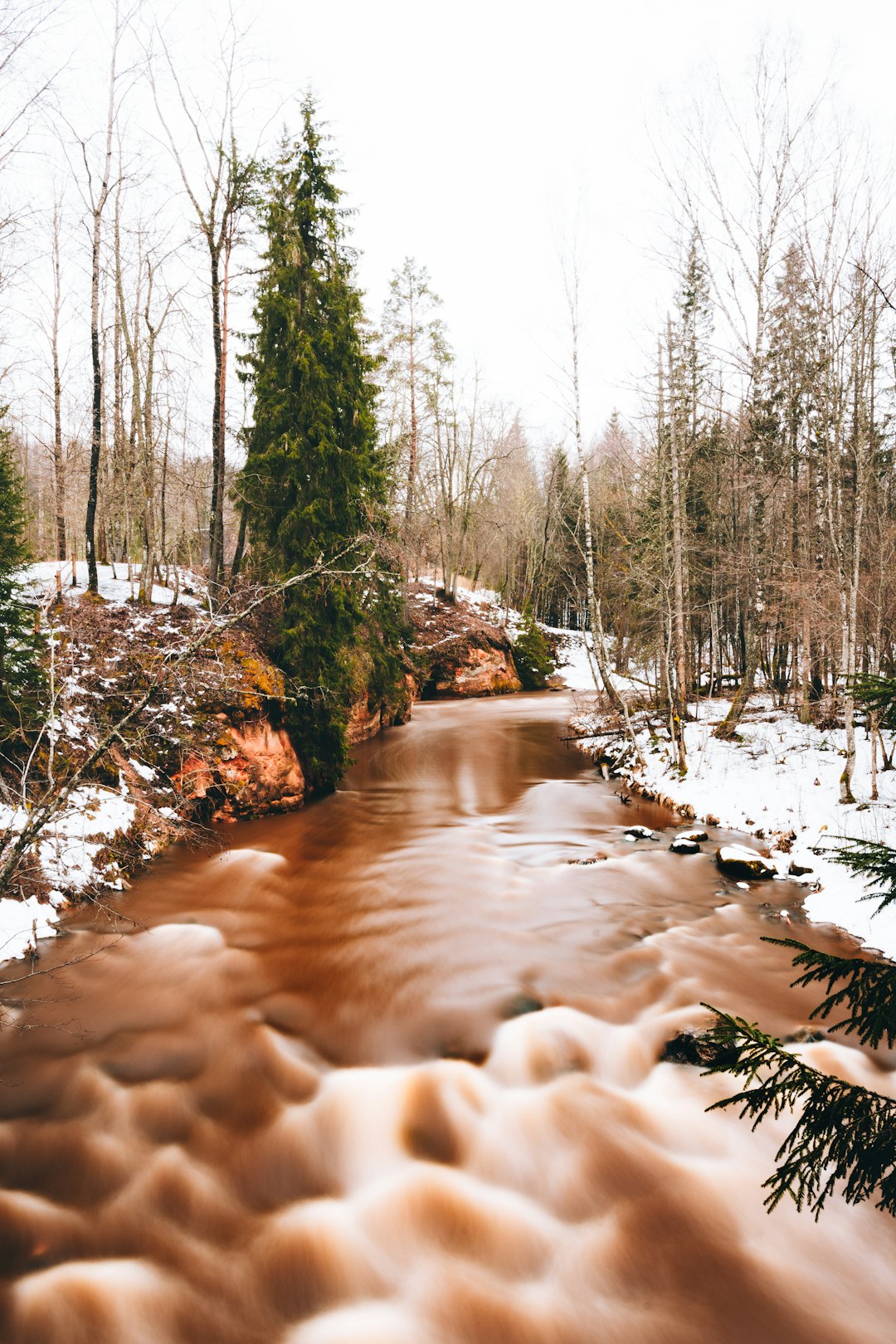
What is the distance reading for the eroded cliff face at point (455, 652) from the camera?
2827cm

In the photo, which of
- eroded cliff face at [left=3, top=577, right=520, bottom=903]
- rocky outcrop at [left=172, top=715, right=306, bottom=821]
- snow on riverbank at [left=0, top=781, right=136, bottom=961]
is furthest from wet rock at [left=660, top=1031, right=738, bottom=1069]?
rocky outcrop at [left=172, top=715, right=306, bottom=821]

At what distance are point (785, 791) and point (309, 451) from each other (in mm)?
10531

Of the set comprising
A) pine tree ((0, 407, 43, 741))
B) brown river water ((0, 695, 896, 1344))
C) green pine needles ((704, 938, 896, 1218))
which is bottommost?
brown river water ((0, 695, 896, 1344))

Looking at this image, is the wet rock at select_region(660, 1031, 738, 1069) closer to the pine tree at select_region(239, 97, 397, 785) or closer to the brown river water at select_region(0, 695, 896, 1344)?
the brown river water at select_region(0, 695, 896, 1344)

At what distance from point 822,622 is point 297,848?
993 centimetres

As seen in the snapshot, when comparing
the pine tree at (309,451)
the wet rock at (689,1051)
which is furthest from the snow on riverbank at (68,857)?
the wet rock at (689,1051)

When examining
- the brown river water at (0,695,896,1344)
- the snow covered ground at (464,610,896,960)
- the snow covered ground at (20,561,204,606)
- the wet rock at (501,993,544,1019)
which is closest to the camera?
the brown river water at (0,695,896,1344)

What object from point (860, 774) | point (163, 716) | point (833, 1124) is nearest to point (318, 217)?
point (163, 716)

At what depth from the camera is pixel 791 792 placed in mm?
10219

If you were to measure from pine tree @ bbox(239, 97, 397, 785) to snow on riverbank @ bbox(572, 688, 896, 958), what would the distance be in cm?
697

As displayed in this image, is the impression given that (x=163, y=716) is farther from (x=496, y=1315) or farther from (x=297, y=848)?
(x=496, y=1315)

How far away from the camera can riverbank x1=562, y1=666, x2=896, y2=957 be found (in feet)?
24.5

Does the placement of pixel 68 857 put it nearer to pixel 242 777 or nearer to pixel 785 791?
pixel 242 777

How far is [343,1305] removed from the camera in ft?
11.2
